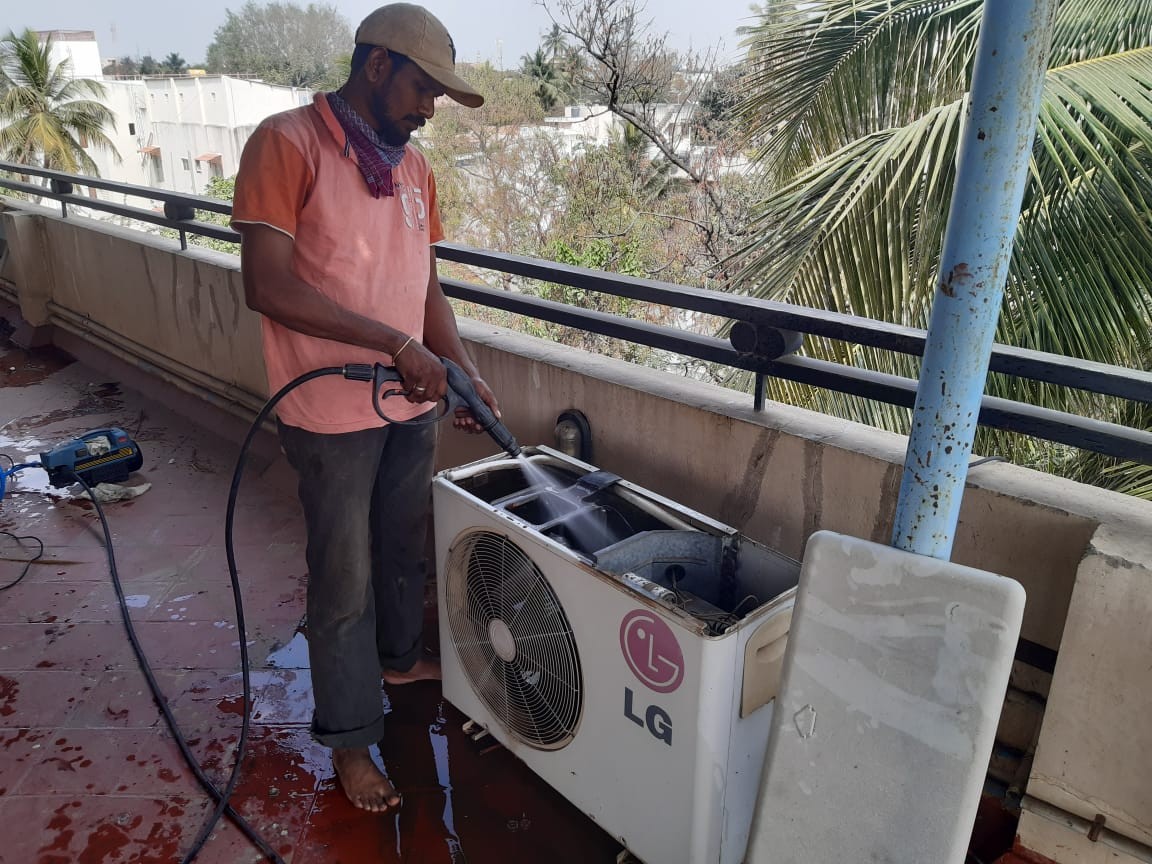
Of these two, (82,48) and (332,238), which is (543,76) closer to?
(82,48)

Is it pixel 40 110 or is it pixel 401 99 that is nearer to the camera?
pixel 401 99

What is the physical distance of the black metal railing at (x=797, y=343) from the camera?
173 centimetres

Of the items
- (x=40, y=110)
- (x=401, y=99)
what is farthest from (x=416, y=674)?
(x=40, y=110)

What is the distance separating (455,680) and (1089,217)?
4194 mm

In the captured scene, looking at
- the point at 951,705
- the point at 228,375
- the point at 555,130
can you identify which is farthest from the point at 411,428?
the point at 555,130

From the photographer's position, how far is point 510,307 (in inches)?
119

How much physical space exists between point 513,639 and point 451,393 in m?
0.68

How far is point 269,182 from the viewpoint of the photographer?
6.23 feet

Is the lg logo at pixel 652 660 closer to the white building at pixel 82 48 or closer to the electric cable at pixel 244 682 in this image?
the electric cable at pixel 244 682

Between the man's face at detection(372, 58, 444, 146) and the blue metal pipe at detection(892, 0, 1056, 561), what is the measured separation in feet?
4.08

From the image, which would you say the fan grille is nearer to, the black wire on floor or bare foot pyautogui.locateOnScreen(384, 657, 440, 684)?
bare foot pyautogui.locateOnScreen(384, 657, 440, 684)

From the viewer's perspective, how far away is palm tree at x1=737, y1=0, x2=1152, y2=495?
14.4 ft

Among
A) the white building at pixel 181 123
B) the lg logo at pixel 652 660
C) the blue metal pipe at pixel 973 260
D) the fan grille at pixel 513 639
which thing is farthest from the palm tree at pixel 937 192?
the white building at pixel 181 123

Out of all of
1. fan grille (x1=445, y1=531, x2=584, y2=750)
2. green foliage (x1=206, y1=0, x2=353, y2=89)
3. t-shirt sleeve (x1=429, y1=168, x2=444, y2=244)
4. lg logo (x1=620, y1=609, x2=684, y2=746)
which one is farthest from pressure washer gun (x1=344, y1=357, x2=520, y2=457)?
green foliage (x1=206, y1=0, x2=353, y2=89)
